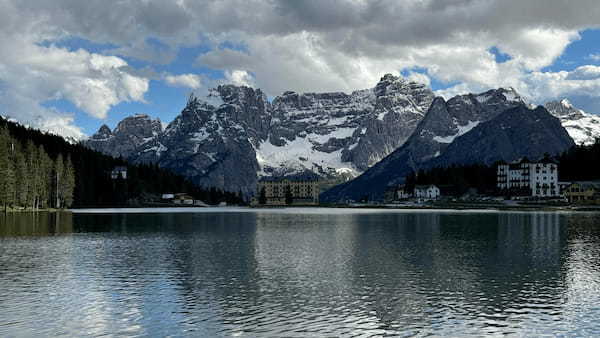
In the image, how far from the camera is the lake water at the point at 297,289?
3291cm

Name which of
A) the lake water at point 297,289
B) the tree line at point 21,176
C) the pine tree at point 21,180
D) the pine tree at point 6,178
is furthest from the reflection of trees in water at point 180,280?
the pine tree at point 21,180

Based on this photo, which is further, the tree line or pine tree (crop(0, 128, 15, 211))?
the tree line

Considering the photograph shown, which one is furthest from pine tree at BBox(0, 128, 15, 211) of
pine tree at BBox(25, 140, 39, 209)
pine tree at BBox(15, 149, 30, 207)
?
pine tree at BBox(25, 140, 39, 209)

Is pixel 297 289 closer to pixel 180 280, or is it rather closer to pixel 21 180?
pixel 180 280

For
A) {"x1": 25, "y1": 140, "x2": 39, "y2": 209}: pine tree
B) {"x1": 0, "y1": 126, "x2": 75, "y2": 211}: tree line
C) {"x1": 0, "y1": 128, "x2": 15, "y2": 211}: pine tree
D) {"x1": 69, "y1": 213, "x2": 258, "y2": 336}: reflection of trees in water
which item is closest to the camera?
{"x1": 69, "y1": 213, "x2": 258, "y2": 336}: reflection of trees in water

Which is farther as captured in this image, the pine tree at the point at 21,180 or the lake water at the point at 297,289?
the pine tree at the point at 21,180

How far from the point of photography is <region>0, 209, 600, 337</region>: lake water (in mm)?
32906

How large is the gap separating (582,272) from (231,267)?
31.7 m

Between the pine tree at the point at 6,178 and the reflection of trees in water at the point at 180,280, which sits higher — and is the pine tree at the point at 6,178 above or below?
above

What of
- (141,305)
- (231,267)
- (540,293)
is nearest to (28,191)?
(231,267)

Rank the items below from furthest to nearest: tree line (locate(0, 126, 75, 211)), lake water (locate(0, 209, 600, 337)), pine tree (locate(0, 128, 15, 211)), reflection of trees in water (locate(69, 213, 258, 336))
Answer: tree line (locate(0, 126, 75, 211)), pine tree (locate(0, 128, 15, 211)), reflection of trees in water (locate(69, 213, 258, 336)), lake water (locate(0, 209, 600, 337))

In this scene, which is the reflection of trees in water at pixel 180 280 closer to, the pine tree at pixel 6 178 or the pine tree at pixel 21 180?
the pine tree at pixel 6 178

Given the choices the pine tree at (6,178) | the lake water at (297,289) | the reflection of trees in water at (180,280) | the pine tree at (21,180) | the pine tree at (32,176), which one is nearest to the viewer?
the lake water at (297,289)

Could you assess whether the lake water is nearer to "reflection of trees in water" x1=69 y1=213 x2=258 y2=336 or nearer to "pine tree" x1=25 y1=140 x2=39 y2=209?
"reflection of trees in water" x1=69 y1=213 x2=258 y2=336
